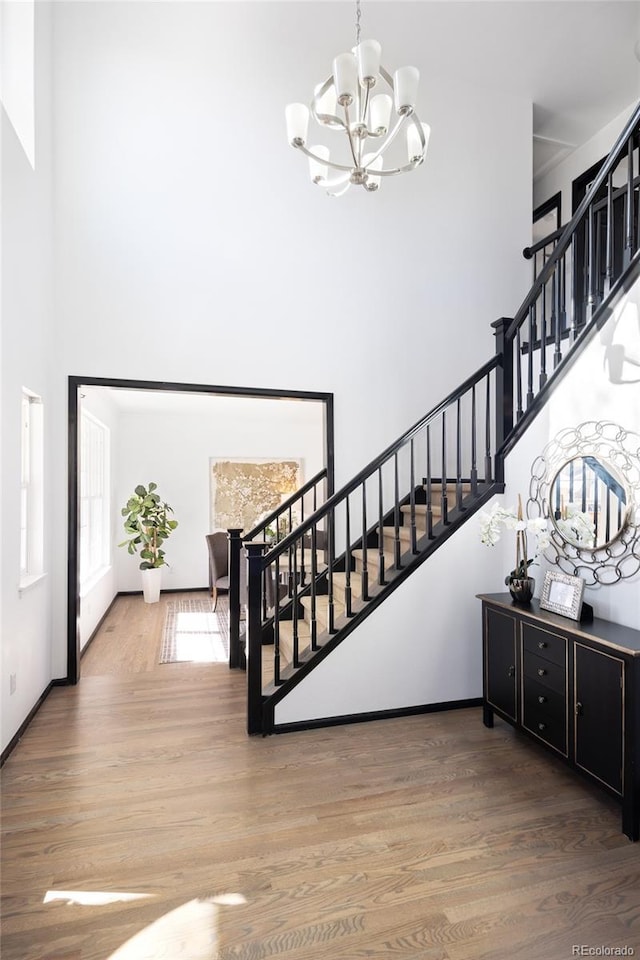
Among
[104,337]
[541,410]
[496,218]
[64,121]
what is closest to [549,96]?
[496,218]

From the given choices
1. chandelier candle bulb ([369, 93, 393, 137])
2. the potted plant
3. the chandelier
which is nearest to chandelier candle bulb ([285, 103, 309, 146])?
the chandelier

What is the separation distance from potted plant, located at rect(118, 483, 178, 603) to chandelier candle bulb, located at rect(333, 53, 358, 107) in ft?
19.2

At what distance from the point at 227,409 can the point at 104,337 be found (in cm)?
379

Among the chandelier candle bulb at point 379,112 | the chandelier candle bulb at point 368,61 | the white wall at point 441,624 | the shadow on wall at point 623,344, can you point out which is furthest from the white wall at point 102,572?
the shadow on wall at point 623,344

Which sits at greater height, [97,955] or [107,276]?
[107,276]

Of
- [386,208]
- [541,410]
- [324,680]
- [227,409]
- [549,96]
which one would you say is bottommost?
[324,680]

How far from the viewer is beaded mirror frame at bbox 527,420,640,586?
103 inches

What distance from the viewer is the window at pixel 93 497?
5707 mm

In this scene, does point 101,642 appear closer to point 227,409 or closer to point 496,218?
point 227,409

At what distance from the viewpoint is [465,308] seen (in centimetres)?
495

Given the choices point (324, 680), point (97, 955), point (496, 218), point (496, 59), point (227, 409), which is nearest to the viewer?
point (97, 955)

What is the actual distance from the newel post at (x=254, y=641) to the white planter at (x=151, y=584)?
4.57 meters

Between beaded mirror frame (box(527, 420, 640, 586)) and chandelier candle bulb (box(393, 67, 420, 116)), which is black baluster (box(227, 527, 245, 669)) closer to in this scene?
beaded mirror frame (box(527, 420, 640, 586))

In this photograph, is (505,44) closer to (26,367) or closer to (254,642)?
(26,367)
